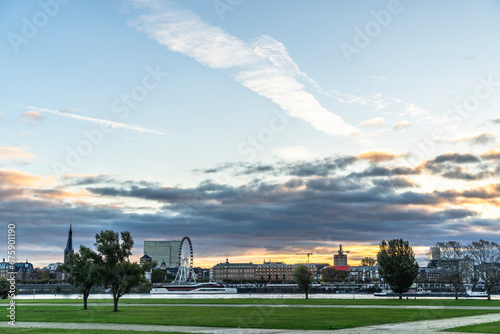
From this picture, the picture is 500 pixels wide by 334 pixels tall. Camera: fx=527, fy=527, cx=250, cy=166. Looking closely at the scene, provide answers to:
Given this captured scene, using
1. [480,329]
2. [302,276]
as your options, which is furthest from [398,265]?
[480,329]

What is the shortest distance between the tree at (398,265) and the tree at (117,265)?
6128 cm

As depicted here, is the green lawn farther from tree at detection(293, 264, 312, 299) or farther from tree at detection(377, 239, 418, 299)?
tree at detection(293, 264, 312, 299)

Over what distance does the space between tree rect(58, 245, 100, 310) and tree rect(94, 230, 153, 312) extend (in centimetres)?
84

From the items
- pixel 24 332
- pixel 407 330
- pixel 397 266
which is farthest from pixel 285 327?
pixel 397 266

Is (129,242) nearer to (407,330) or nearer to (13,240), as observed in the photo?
(13,240)

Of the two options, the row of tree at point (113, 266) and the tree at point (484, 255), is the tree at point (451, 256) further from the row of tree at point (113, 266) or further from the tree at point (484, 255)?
the row of tree at point (113, 266)

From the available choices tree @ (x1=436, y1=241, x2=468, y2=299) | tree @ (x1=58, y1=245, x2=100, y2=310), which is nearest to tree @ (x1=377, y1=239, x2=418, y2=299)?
tree @ (x1=436, y1=241, x2=468, y2=299)

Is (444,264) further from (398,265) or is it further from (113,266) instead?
(113,266)

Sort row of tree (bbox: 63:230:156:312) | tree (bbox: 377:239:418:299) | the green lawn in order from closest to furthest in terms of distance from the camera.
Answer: the green lawn, row of tree (bbox: 63:230:156:312), tree (bbox: 377:239:418:299)

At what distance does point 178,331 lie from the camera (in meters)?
36.8

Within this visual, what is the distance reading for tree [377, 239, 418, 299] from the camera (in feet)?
364

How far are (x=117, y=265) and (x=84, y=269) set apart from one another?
6.03 meters

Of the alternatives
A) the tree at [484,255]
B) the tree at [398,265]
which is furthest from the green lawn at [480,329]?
the tree at [484,255]

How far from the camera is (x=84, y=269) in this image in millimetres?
70562
